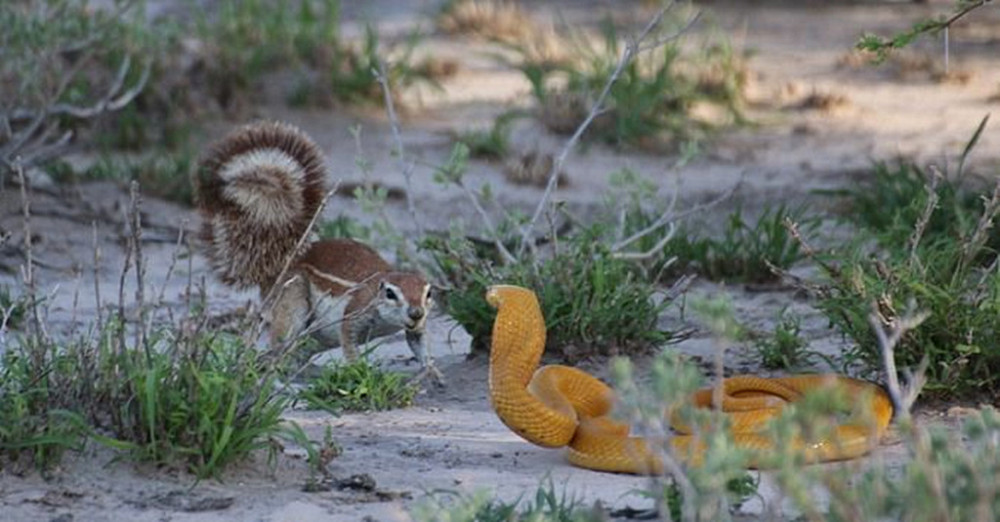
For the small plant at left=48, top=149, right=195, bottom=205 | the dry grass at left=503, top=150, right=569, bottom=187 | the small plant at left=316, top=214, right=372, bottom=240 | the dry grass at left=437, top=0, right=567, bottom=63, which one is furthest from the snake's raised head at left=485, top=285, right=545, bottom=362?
the dry grass at left=437, top=0, right=567, bottom=63

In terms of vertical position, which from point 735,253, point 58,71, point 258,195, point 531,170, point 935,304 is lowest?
point 735,253

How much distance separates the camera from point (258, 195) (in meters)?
6.51

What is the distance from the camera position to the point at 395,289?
247 inches

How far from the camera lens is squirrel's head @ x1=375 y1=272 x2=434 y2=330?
625 centimetres

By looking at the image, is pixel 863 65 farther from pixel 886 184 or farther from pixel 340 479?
pixel 340 479

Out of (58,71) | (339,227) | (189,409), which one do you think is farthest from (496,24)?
(189,409)

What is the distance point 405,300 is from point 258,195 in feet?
2.17

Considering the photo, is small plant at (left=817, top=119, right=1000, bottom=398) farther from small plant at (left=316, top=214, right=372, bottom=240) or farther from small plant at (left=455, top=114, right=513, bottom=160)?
small plant at (left=455, top=114, right=513, bottom=160)

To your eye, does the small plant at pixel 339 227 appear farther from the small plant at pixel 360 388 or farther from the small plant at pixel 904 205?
the small plant at pixel 904 205

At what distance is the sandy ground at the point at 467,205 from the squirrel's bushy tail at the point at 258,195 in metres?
0.48

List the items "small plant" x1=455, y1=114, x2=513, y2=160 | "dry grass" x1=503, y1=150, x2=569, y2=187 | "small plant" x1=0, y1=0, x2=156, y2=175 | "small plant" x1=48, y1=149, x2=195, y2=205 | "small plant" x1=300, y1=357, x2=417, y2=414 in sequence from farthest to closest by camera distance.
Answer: "small plant" x1=455, y1=114, x2=513, y2=160 → "dry grass" x1=503, y1=150, x2=569, y2=187 → "small plant" x1=48, y1=149, x2=195, y2=205 → "small plant" x1=0, y1=0, x2=156, y2=175 → "small plant" x1=300, y1=357, x2=417, y2=414

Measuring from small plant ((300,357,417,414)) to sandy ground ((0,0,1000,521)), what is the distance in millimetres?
67

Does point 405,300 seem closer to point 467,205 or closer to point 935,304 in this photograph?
point 935,304

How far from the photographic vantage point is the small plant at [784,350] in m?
6.54
